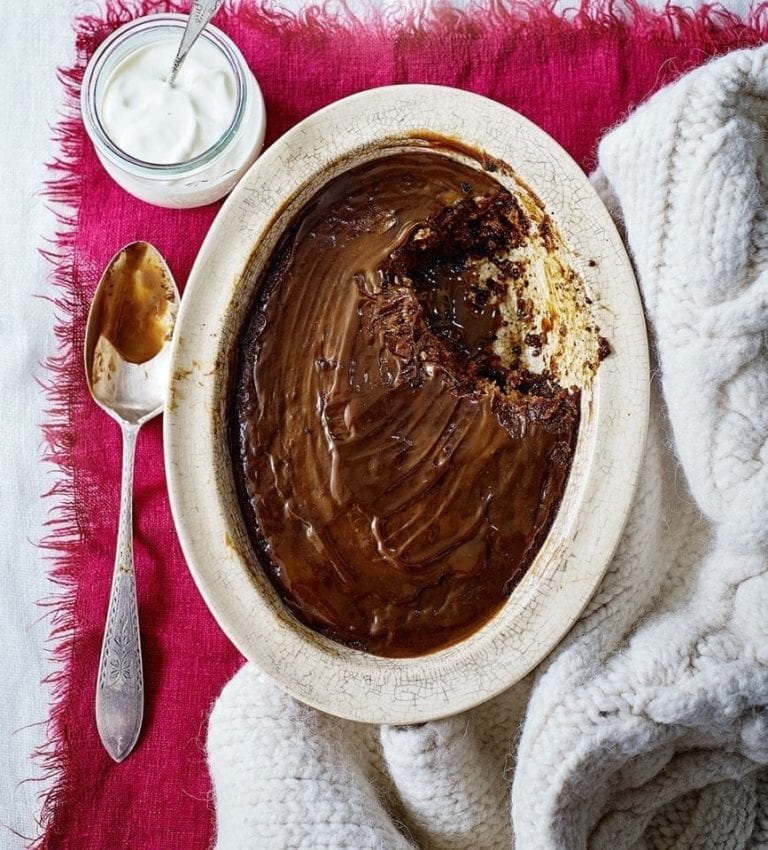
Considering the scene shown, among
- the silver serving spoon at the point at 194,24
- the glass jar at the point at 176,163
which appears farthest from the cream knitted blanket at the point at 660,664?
the silver serving spoon at the point at 194,24

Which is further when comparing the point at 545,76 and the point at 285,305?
the point at 545,76

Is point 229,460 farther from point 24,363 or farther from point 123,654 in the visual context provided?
point 24,363

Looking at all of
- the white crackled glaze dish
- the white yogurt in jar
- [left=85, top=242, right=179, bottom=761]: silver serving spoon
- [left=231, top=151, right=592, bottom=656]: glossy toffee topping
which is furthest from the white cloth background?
[left=231, top=151, right=592, bottom=656]: glossy toffee topping

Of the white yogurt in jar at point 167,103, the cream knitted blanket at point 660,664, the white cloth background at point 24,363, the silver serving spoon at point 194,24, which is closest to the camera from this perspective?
the cream knitted blanket at point 660,664

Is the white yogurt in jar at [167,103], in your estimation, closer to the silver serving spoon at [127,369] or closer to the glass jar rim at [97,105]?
the glass jar rim at [97,105]

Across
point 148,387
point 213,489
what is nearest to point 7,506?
point 148,387

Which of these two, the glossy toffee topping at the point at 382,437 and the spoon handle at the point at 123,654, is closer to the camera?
the glossy toffee topping at the point at 382,437

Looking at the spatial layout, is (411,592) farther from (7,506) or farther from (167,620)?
(7,506)
